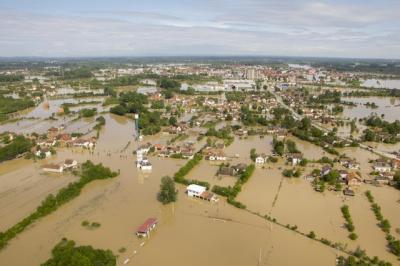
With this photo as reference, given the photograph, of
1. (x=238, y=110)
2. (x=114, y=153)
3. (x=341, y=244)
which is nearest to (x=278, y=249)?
(x=341, y=244)

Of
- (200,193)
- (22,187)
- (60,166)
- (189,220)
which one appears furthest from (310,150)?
(22,187)

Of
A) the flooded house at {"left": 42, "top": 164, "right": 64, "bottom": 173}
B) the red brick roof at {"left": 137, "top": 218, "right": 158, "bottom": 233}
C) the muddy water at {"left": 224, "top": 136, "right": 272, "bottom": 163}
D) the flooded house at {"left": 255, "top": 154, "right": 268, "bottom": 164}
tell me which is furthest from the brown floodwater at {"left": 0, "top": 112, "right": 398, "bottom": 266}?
the muddy water at {"left": 224, "top": 136, "right": 272, "bottom": 163}

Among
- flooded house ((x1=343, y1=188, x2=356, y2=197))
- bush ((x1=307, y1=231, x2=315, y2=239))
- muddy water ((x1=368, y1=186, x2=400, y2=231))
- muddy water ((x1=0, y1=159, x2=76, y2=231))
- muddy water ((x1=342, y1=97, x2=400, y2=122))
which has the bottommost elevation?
muddy water ((x1=0, y1=159, x2=76, y2=231))

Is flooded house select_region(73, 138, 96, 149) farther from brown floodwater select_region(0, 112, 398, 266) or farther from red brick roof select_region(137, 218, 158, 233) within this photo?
red brick roof select_region(137, 218, 158, 233)

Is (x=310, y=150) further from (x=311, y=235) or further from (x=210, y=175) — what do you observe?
(x=311, y=235)

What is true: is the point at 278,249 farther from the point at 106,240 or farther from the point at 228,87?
the point at 228,87

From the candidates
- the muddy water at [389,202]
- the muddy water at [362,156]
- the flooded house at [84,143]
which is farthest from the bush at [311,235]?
the flooded house at [84,143]

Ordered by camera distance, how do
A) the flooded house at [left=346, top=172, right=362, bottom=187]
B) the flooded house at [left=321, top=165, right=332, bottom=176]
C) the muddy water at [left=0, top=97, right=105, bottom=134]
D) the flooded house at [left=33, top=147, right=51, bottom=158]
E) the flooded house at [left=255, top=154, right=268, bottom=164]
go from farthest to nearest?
the muddy water at [left=0, top=97, right=105, bottom=134], the flooded house at [left=33, top=147, right=51, bottom=158], the flooded house at [left=255, top=154, right=268, bottom=164], the flooded house at [left=321, top=165, right=332, bottom=176], the flooded house at [left=346, top=172, right=362, bottom=187]
